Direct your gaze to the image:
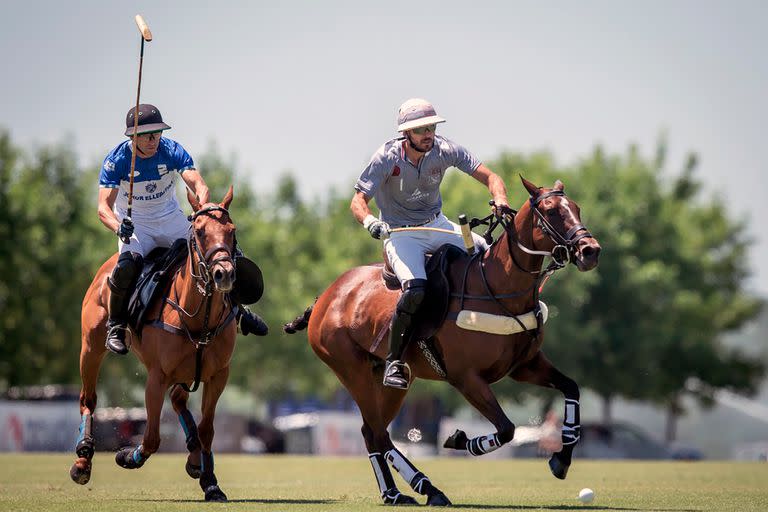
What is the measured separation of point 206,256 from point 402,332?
6.45ft

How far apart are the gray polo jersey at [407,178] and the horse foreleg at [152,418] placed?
271cm

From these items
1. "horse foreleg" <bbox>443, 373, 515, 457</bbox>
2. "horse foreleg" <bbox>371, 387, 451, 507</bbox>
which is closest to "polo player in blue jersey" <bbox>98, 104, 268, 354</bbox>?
"horse foreleg" <bbox>371, 387, 451, 507</bbox>

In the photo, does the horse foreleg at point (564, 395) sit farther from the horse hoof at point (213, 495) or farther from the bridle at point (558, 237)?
the horse hoof at point (213, 495)

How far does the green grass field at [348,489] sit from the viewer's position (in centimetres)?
1251

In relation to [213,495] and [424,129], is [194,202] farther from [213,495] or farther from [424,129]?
[213,495]

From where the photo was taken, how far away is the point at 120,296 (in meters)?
14.0

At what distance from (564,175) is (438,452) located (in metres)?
Answer: 15.6

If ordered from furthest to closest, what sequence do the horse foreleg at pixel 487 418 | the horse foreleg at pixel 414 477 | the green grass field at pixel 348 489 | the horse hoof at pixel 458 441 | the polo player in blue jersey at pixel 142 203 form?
the polo player in blue jersey at pixel 142 203, the green grass field at pixel 348 489, the horse foreleg at pixel 414 477, the horse hoof at pixel 458 441, the horse foreleg at pixel 487 418

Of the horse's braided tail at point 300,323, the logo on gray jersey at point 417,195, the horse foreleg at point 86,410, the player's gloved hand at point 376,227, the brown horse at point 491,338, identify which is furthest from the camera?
the horse's braided tail at point 300,323

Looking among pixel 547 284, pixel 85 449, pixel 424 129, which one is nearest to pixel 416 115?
pixel 424 129

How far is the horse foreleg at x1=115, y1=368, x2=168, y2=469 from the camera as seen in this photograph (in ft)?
43.2

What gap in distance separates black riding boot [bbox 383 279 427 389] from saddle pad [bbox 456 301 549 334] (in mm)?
474

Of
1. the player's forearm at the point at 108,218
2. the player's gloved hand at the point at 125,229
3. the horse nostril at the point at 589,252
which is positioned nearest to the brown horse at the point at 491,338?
the horse nostril at the point at 589,252

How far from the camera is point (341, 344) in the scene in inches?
554
